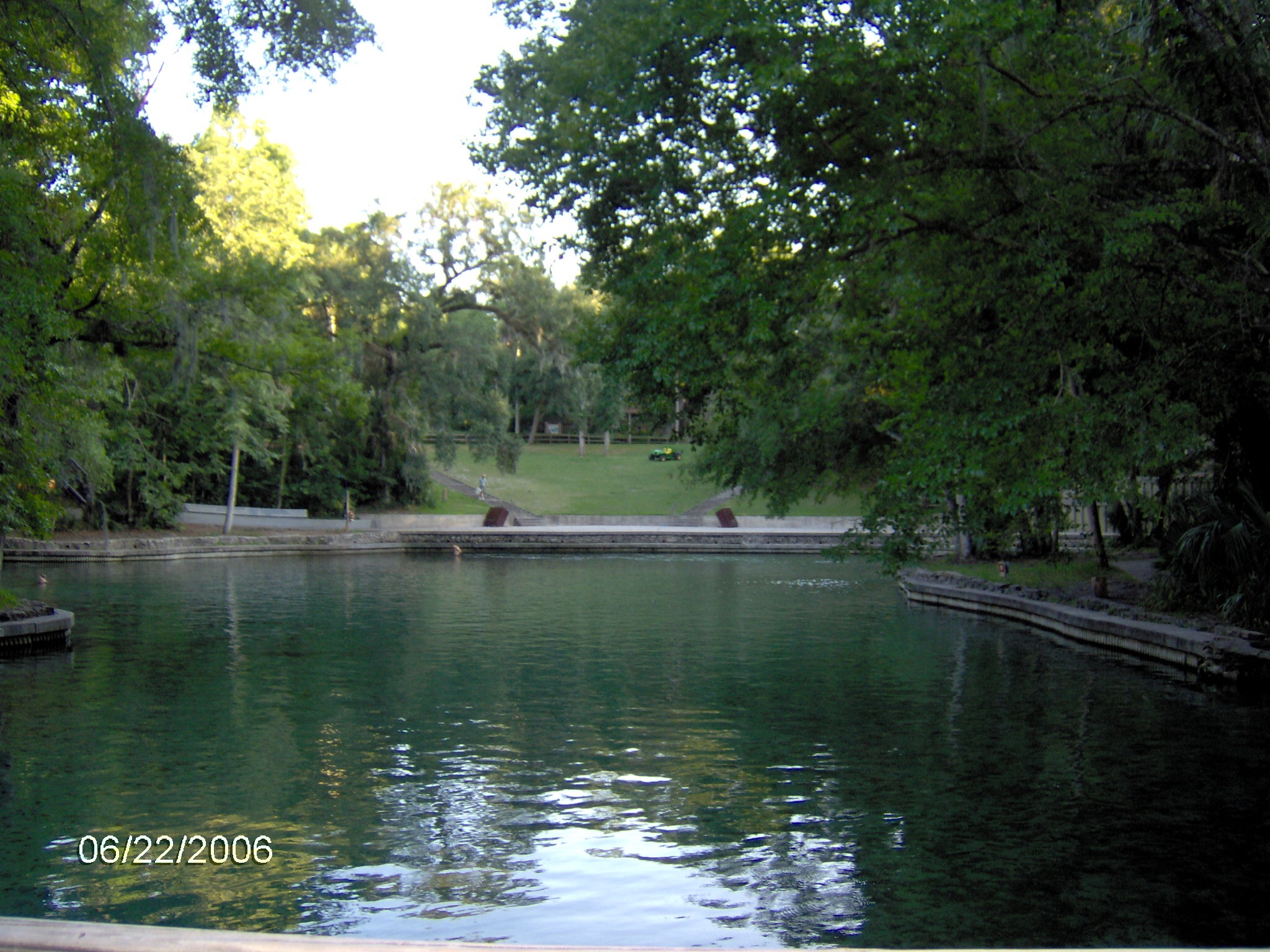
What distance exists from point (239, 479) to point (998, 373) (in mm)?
43541

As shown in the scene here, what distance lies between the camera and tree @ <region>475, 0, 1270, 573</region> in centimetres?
1255

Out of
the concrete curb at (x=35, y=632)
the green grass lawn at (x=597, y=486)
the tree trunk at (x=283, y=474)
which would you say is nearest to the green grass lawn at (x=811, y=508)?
the green grass lawn at (x=597, y=486)

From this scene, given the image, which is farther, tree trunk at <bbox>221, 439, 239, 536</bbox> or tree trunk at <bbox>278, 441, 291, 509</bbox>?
tree trunk at <bbox>278, 441, 291, 509</bbox>

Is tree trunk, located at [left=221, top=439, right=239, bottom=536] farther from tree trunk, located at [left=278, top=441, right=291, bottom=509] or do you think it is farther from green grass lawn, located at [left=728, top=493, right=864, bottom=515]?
green grass lawn, located at [left=728, top=493, right=864, bottom=515]

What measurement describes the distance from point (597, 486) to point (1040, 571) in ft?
141

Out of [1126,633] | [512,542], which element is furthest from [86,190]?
[512,542]

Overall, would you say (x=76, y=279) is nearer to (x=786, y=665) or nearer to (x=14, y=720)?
(x=14, y=720)

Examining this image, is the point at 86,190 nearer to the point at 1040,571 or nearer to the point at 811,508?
the point at 1040,571

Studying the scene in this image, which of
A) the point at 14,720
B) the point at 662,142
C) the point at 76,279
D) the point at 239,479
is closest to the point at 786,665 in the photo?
the point at 662,142

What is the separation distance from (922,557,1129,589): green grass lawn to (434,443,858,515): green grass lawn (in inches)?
976

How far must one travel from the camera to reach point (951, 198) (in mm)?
14625
